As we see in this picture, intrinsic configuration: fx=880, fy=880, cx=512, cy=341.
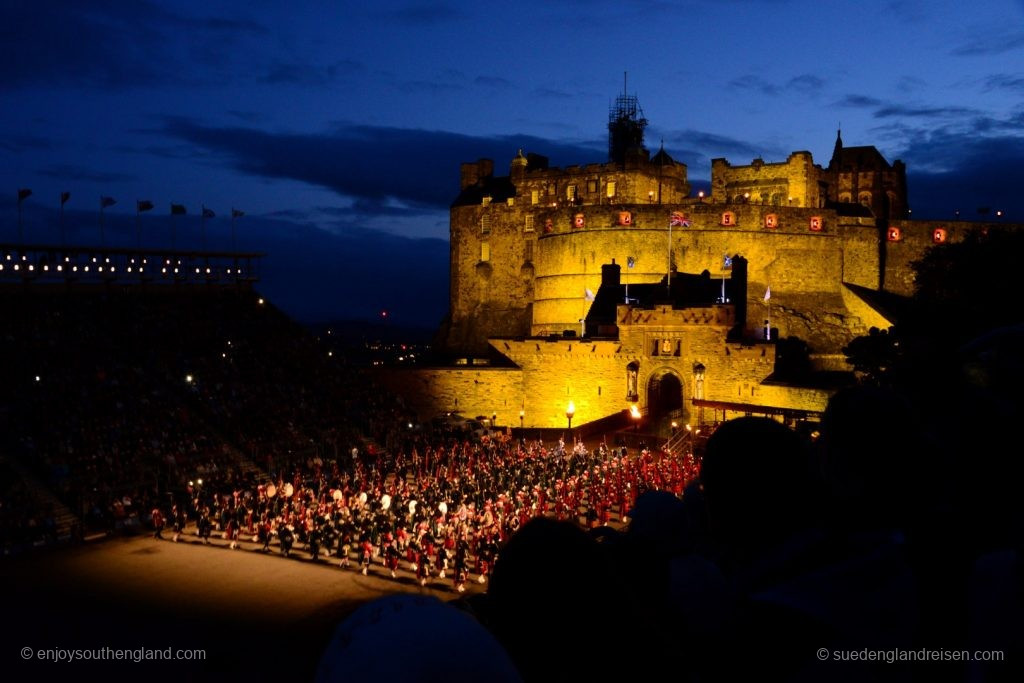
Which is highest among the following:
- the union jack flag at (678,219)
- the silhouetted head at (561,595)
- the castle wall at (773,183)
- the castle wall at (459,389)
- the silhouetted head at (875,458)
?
the castle wall at (773,183)

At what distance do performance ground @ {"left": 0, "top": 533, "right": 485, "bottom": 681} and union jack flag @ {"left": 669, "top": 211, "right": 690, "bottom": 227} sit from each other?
28167mm

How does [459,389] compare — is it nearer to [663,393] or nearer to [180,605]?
[663,393]

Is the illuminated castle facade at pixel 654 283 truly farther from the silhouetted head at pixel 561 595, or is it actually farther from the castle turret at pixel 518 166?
the silhouetted head at pixel 561 595

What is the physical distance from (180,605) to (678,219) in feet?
107

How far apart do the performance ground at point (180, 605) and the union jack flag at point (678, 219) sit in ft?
92.4

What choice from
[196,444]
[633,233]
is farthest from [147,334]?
[633,233]

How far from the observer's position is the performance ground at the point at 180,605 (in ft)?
43.8

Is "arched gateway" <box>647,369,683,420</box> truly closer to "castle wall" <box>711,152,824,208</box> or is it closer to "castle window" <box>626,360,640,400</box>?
"castle window" <box>626,360,640,400</box>

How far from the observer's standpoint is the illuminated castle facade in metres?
35.8

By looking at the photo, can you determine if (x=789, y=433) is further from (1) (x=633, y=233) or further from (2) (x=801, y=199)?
(2) (x=801, y=199)

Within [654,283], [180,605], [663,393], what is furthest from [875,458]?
[654,283]

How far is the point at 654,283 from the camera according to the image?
40844 millimetres

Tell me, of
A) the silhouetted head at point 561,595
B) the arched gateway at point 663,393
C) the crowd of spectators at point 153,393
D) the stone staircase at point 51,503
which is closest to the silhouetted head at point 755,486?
the silhouetted head at point 561,595

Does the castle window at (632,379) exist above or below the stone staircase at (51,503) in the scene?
above
